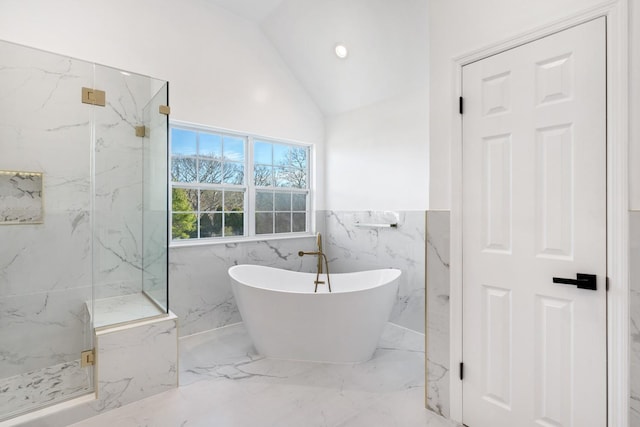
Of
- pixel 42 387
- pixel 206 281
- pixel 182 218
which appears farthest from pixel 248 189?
pixel 42 387

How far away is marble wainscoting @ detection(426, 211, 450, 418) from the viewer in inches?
77.0

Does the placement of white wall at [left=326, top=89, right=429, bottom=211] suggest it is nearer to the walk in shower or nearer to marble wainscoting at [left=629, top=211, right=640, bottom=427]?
marble wainscoting at [left=629, top=211, right=640, bottom=427]

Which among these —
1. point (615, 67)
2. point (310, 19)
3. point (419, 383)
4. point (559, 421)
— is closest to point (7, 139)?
point (310, 19)

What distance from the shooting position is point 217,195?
356cm

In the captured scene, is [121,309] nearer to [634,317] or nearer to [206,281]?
[206,281]

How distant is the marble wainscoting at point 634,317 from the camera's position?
4.39ft

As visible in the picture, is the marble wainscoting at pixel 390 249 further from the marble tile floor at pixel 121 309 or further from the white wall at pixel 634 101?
the marble tile floor at pixel 121 309

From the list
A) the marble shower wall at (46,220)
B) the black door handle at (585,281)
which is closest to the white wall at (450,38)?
the black door handle at (585,281)

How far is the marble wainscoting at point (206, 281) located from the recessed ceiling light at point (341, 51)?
219 cm

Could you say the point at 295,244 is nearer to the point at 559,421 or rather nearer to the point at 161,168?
the point at 161,168

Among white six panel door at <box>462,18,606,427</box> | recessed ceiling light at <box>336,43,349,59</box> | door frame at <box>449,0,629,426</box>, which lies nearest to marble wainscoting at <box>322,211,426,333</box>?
white six panel door at <box>462,18,606,427</box>

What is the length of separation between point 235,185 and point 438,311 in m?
2.53

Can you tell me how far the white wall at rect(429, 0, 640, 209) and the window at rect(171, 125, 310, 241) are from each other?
91.0 inches

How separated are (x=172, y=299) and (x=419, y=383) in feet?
7.50
